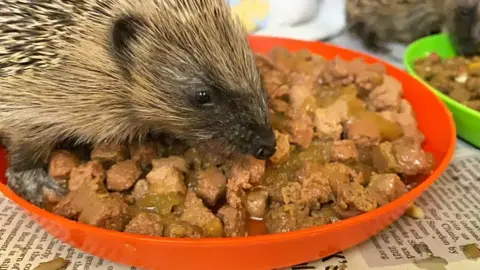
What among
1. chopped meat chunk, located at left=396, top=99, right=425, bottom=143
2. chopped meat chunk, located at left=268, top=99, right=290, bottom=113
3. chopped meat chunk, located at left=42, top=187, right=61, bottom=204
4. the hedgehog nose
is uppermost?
the hedgehog nose

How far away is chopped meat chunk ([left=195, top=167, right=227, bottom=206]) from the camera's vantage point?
170cm

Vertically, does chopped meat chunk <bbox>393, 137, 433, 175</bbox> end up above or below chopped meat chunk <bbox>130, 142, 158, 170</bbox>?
below

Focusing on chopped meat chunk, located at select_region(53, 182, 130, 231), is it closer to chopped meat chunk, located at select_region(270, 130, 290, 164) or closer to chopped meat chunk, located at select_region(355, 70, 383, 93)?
chopped meat chunk, located at select_region(270, 130, 290, 164)

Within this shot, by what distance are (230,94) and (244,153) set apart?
0.60ft

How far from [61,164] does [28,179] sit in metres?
0.11

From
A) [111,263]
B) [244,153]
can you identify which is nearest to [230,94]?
[244,153]

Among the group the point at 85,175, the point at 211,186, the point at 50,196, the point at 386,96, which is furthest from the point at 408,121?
the point at 50,196

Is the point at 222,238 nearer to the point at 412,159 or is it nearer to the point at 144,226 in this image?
the point at 144,226

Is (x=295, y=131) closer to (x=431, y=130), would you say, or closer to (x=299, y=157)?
(x=299, y=157)

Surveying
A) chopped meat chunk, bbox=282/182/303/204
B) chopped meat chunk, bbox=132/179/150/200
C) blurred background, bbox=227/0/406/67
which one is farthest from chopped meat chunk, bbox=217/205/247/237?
blurred background, bbox=227/0/406/67

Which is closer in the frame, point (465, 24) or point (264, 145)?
point (264, 145)

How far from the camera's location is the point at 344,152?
1.85 meters

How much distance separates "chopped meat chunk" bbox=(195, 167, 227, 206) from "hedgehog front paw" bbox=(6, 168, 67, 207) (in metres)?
0.42

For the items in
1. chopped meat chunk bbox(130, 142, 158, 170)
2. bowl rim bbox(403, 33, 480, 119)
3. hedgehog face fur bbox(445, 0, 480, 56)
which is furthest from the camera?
hedgehog face fur bbox(445, 0, 480, 56)
